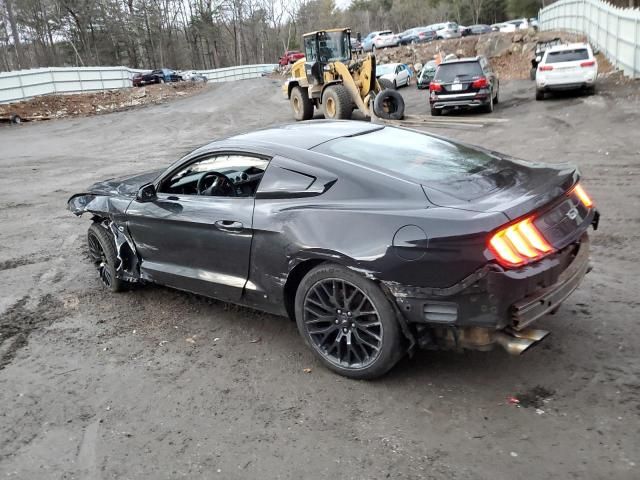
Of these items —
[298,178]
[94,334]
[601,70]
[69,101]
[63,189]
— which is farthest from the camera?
[69,101]

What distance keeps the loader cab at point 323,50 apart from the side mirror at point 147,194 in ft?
48.4

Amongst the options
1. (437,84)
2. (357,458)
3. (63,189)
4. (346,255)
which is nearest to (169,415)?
(357,458)

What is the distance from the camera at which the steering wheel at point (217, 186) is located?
15.0 feet

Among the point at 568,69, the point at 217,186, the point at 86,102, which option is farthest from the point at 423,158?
the point at 86,102

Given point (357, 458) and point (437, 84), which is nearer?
point (357, 458)

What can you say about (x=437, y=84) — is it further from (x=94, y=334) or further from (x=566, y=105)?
(x=94, y=334)

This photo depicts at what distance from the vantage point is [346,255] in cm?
342

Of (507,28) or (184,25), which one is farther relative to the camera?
(184,25)

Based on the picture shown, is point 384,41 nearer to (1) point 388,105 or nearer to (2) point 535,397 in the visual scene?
(1) point 388,105

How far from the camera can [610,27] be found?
2244cm

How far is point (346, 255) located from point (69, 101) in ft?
98.6

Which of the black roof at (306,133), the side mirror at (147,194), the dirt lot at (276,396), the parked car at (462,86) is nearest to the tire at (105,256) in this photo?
the dirt lot at (276,396)

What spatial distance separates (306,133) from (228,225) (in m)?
0.95

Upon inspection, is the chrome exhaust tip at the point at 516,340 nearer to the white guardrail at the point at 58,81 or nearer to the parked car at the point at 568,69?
the parked car at the point at 568,69
